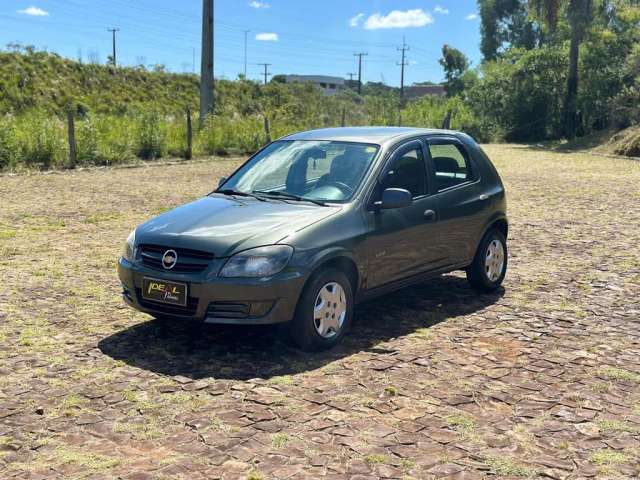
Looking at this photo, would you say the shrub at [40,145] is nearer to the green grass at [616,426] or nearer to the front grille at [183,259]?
the front grille at [183,259]

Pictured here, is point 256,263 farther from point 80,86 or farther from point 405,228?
point 80,86

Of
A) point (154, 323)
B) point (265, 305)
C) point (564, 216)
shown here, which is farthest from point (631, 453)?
point (564, 216)

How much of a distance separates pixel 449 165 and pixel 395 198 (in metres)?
1.41

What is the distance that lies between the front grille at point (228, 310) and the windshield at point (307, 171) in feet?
4.21

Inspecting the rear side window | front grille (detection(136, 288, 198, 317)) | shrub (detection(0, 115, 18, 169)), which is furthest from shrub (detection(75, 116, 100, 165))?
front grille (detection(136, 288, 198, 317))

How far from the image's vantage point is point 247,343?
6.00 meters

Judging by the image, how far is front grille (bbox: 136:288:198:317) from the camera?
5477mm

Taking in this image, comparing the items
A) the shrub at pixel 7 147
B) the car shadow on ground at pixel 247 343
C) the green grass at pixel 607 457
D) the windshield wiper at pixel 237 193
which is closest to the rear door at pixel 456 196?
the car shadow on ground at pixel 247 343

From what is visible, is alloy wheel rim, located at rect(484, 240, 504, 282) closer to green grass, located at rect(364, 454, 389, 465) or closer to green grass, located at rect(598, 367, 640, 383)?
green grass, located at rect(598, 367, 640, 383)

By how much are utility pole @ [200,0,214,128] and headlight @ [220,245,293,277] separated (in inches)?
1066

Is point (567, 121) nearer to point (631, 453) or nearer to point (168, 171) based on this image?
point (168, 171)

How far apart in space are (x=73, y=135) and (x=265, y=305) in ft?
55.4

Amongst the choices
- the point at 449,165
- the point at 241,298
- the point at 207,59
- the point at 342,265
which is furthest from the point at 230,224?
the point at 207,59

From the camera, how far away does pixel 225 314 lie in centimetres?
547
